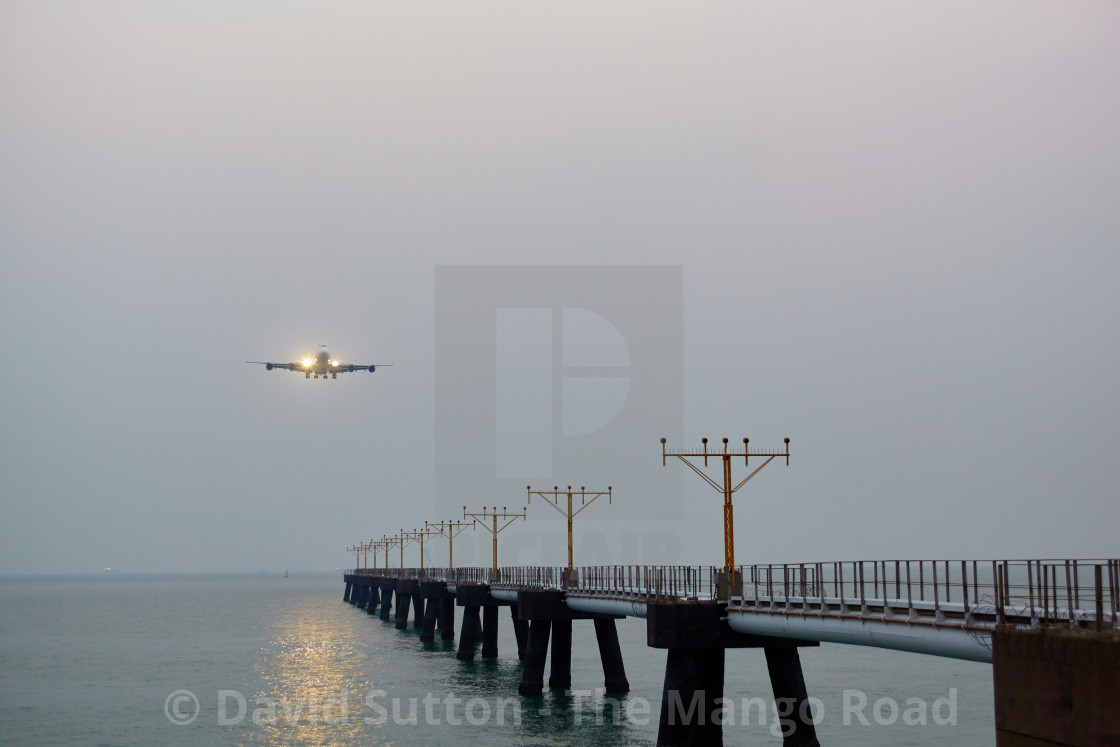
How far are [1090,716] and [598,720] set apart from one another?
40088 millimetres

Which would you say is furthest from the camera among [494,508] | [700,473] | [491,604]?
[494,508]

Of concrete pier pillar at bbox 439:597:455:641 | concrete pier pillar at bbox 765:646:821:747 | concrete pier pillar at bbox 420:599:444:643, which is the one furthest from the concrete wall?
concrete pier pillar at bbox 439:597:455:641

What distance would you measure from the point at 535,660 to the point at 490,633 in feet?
95.4

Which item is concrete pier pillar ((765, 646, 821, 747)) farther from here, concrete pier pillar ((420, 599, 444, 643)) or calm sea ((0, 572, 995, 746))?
concrete pier pillar ((420, 599, 444, 643))

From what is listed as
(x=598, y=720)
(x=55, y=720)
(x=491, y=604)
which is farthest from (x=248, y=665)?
(x=598, y=720)

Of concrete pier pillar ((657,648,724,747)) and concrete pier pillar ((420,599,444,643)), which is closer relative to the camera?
concrete pier pillar ((657,648,724,747))

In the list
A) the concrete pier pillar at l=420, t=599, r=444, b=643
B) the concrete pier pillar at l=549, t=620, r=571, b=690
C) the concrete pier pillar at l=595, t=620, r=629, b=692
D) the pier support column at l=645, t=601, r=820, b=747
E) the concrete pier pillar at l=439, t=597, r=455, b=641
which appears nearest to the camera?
the pier support column at l=645, t=601, r=820, b=747

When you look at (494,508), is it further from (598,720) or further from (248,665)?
(598,720)

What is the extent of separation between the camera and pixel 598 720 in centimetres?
5872

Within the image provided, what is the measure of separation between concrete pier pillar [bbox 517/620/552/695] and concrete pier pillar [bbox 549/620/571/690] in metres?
1.49

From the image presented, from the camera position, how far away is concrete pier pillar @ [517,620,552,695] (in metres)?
68.2

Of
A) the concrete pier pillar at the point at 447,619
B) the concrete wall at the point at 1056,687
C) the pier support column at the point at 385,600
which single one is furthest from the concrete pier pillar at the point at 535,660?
the pier support column at the point at 385,600

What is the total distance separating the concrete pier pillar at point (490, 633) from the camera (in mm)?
96188

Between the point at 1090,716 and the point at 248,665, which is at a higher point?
the point at 1090,716
